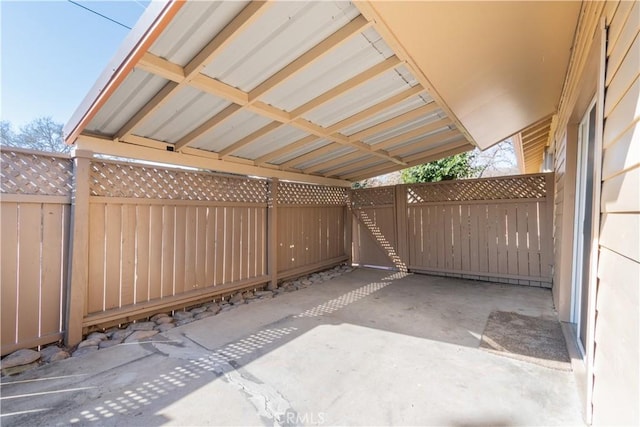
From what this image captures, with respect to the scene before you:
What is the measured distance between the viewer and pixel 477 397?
196 cm

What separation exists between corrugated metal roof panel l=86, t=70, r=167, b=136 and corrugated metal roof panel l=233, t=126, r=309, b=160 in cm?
141

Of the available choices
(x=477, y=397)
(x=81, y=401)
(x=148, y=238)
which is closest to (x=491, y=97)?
(x=477, y=397)

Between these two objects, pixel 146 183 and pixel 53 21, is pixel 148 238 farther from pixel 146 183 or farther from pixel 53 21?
pixel 53 21

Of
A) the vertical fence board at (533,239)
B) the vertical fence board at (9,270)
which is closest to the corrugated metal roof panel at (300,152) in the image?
the vertical fence board at (9,270)

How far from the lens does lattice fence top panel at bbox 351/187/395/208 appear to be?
6.57 m

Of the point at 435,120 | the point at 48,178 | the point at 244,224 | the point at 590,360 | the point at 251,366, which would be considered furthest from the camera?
the point at 244,224

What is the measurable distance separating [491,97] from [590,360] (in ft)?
9.49

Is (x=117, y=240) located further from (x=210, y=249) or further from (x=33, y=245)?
(x=210, y=249)

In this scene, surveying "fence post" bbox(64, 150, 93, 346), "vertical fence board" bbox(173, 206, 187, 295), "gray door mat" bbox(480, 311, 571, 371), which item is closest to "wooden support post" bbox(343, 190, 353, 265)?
"gray door mat" bbox(480, 311, 571, 371)

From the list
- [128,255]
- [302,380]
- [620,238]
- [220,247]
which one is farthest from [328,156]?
[620,238]

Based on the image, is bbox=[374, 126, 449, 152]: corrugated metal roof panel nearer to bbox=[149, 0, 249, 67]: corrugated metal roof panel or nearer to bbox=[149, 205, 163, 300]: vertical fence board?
bbox=[149, 0, 249, 67]: corrugated metal roof panel

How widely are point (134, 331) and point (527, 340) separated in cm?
396

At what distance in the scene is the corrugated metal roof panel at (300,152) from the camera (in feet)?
14.2

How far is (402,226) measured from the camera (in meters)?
6.34
